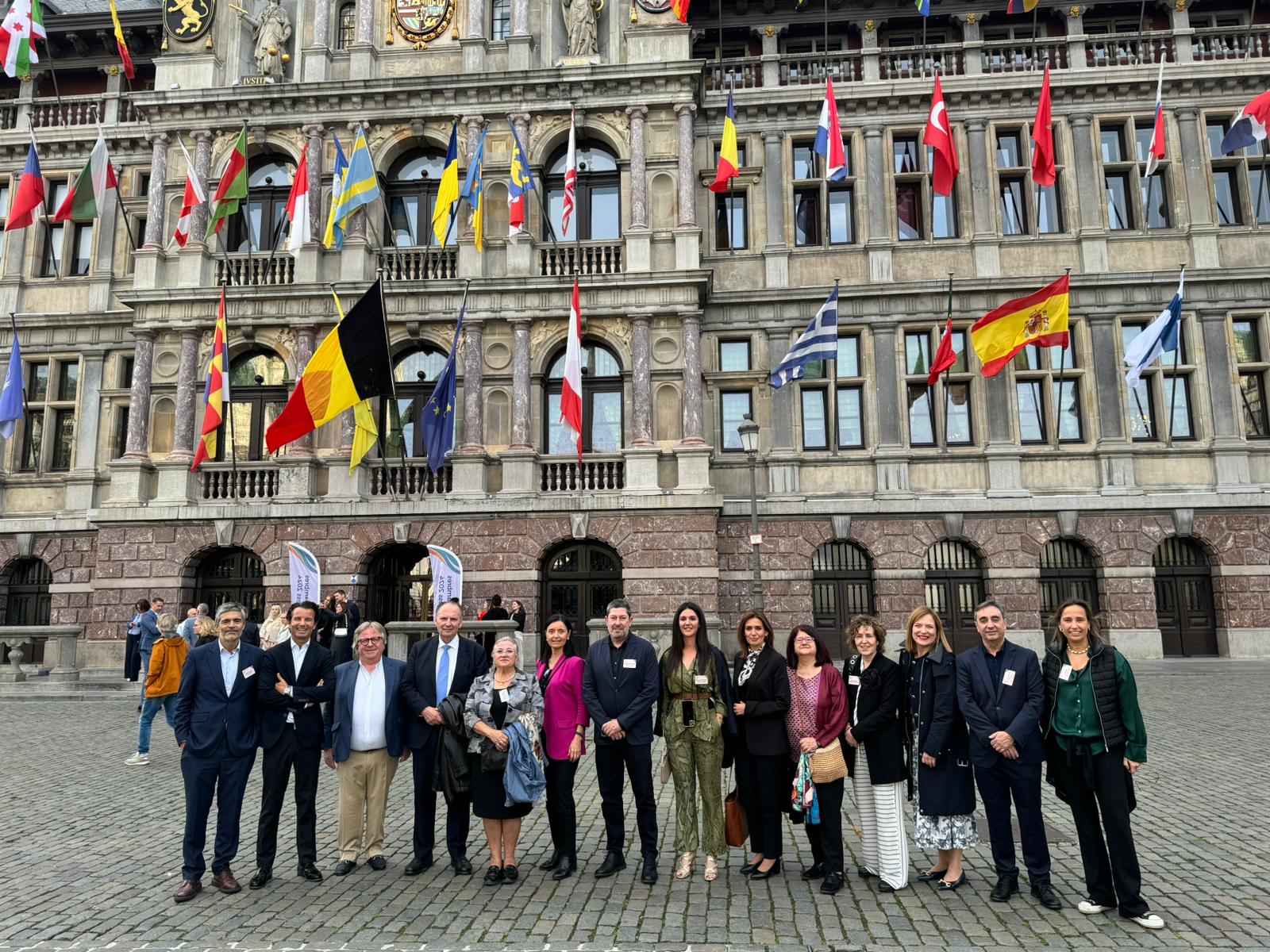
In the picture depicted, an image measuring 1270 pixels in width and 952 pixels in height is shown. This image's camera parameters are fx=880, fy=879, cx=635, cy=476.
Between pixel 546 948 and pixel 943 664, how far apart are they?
11.0 ft

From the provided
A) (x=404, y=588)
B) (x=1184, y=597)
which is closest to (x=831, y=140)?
(x=1184, y=597)

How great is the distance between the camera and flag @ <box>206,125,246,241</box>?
2047 cm

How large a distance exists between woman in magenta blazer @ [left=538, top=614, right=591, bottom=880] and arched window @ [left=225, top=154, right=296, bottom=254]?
20947 millimetres

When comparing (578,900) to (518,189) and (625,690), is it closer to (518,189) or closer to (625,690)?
(625,690)

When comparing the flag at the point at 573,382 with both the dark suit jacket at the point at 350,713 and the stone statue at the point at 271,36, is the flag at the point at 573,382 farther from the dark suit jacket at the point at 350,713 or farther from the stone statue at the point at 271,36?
the dark suit jacket at the point at 350,713

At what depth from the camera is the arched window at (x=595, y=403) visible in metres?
22.2

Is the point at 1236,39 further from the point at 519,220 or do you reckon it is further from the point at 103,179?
the point at 103,179

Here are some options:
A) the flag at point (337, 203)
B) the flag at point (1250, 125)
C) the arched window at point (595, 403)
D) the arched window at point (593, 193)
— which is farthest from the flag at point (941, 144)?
the flag at point (337, 203)

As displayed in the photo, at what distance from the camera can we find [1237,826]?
7.82 m

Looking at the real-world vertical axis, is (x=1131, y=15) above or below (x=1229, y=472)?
above

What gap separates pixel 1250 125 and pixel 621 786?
2163 cm

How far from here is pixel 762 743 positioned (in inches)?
260

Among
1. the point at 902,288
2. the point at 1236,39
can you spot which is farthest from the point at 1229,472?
the point at 1236,39

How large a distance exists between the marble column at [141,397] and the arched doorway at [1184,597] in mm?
24995
